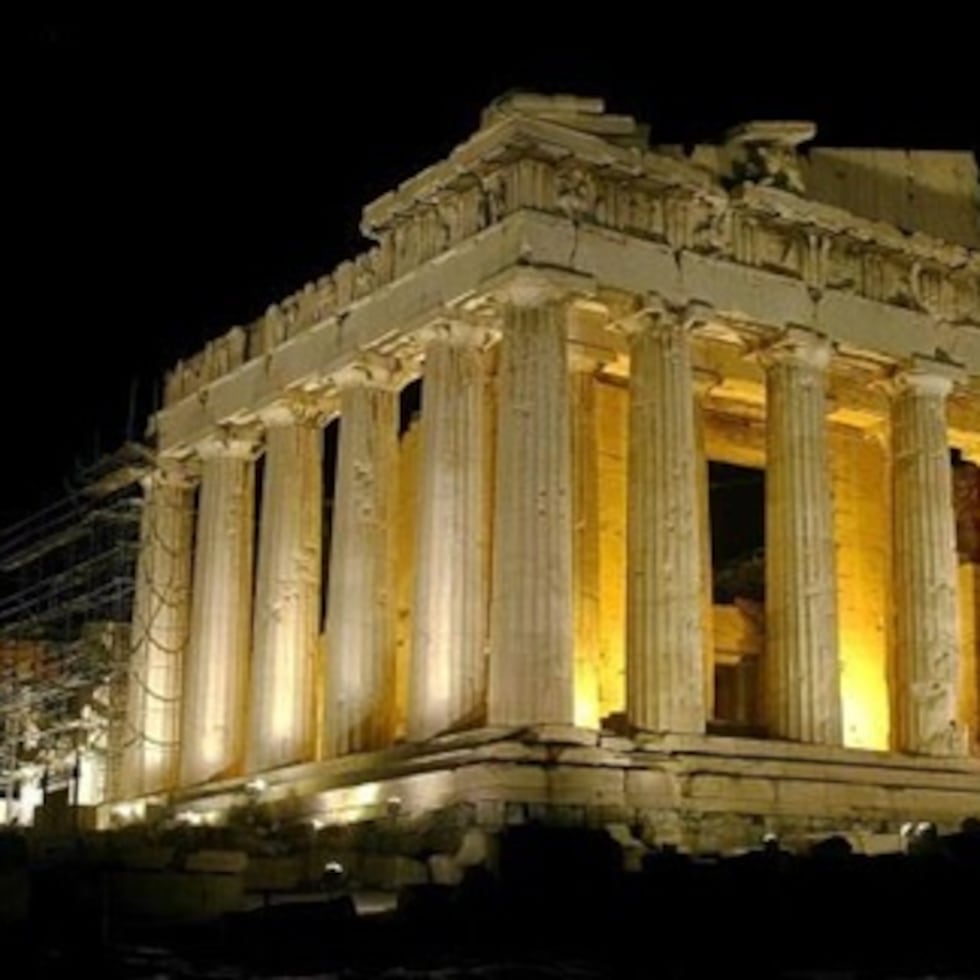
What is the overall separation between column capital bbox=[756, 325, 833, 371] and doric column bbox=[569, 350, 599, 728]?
9.98ft

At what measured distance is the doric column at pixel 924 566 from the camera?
34.1 meters

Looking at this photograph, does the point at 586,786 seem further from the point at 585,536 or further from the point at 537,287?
the point at 537,287

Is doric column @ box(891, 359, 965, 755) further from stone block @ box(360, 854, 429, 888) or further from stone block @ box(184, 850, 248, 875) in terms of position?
stone block @ box(184, 850, 248, 875)

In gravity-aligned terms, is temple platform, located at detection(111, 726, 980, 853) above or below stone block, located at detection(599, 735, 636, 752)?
below

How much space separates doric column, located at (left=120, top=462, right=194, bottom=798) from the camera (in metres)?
39.9

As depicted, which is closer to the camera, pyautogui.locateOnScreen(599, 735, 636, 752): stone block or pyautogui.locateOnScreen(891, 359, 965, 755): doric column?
pyautogui.locateOnScreen(599, 735, 636, 752): stone block

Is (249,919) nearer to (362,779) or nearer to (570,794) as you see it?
(570,794)

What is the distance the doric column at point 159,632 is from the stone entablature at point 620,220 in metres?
4.92

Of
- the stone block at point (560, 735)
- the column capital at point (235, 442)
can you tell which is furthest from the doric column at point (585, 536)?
the column capital at point (235, 442)

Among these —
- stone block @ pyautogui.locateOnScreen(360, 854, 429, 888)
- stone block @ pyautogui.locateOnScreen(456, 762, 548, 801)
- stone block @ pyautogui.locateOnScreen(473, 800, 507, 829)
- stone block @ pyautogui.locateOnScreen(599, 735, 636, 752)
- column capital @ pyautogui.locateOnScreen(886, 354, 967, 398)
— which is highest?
column capital @ pyautogui.locateOnScreen(886, 354, 967, 398)

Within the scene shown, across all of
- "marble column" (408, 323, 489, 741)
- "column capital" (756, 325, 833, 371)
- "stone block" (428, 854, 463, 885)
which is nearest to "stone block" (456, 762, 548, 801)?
"stone block" (428, 854, 463, 885)

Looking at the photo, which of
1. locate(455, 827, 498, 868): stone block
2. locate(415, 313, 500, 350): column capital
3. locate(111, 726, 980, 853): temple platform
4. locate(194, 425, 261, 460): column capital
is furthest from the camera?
locate(194, 425, 261, 460): column capital

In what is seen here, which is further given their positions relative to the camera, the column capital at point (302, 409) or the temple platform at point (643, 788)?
the column capital at point (302, 409)

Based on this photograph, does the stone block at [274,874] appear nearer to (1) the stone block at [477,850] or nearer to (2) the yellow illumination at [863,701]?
(1) the stone block at [477,850]
